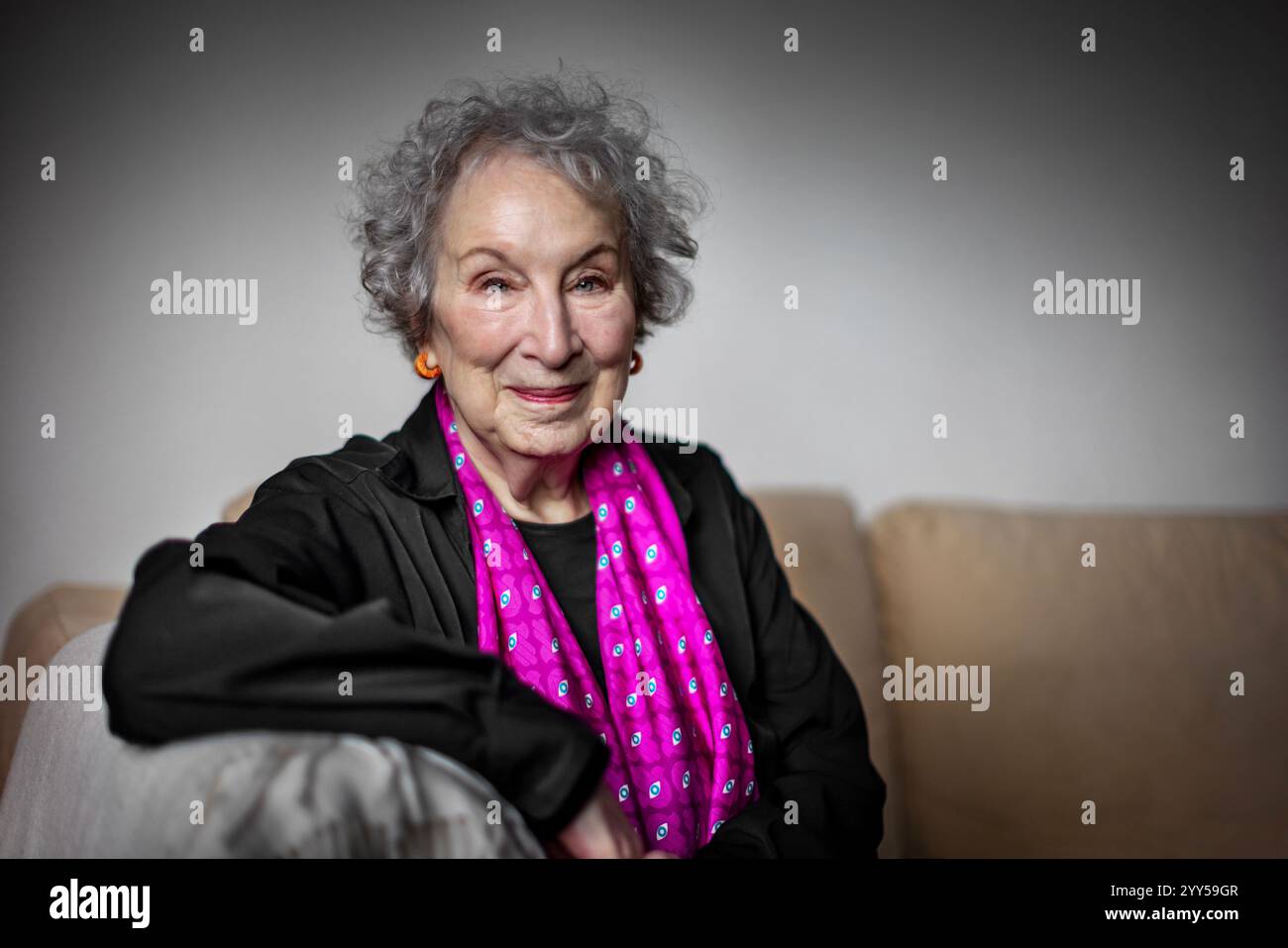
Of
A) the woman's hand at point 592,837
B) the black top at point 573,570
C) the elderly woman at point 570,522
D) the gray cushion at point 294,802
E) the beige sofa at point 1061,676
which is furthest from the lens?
the beige sofa at point 1061,676

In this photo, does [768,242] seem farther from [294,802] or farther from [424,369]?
[294,802]

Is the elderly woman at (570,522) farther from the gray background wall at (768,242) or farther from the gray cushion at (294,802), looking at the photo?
the gray background wall at (768,242)

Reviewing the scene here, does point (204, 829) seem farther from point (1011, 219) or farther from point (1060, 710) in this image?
point (1011, 219)

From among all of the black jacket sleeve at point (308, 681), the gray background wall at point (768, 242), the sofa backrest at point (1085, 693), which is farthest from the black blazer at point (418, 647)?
the gray background wall at point (768, 242)

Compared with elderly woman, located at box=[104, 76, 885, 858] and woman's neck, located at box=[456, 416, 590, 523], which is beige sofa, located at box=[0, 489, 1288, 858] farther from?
woman's neck, located at box=[456, 416, 590, 523]

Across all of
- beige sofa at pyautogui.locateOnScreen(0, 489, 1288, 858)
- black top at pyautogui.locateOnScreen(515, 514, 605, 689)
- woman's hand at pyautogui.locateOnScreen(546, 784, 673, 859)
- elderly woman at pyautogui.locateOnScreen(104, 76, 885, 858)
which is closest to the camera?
woman's hand at pyautogui.locateOnScreen(546, 784, 673, 859)

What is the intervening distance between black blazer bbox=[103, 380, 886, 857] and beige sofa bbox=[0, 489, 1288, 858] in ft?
2.04

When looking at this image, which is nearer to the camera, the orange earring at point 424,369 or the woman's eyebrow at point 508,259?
the woman's eyebrow at point 508,259

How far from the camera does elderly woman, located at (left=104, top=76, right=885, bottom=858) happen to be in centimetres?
126

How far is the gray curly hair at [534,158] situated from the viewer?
1.35 metres

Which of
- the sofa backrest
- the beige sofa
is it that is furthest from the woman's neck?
the sofa backrest

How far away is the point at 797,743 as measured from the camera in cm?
149
